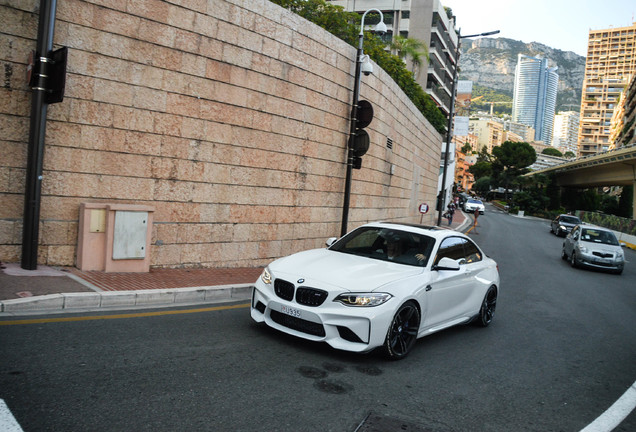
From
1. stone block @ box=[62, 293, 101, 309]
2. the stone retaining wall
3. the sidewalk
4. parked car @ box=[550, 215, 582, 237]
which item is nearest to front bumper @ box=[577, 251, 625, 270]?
the stone retaining wall

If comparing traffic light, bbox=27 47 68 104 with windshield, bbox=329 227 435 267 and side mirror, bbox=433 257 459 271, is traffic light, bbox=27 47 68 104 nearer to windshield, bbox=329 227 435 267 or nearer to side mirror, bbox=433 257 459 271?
windshield, bbox=329 227 435 267

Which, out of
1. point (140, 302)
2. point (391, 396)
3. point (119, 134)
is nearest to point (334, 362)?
point (391, 396)

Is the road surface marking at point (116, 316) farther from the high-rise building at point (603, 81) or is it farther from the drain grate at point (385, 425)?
the high-rise building at point (603, 81)

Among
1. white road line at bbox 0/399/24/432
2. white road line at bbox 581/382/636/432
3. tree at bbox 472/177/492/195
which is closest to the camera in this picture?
white road line at bbox 0/399/24/432

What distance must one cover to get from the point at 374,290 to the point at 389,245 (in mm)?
1476

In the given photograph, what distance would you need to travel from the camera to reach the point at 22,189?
7168 millimetres

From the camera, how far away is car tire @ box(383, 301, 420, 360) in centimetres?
506

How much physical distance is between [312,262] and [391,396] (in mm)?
1899

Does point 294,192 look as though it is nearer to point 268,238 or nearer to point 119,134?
point 268,238

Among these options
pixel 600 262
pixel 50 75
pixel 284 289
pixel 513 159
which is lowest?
pixel 600 262

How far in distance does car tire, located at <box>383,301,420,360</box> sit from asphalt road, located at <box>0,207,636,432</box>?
12cm

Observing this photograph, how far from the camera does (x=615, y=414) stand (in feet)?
14.3

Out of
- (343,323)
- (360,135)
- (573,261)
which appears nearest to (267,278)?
(343,323)

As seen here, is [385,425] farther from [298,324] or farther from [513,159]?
[513,159]
